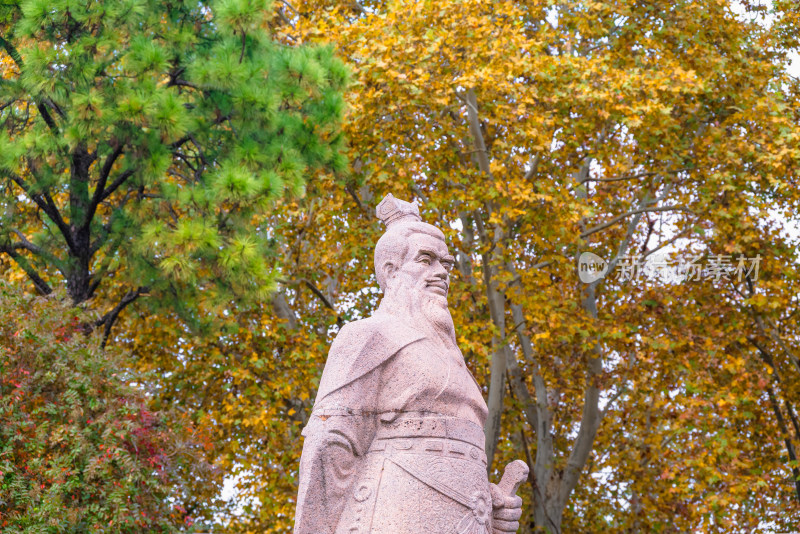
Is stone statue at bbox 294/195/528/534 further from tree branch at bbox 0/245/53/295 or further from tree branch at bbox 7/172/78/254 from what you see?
tree branch at bbox 0/245/53/295

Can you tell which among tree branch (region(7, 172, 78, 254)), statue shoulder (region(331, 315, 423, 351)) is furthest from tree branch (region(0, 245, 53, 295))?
statue shoulder (region(331, 315, 423, 351))

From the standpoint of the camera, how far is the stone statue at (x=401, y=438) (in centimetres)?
425

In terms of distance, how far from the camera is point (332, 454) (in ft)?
14.1

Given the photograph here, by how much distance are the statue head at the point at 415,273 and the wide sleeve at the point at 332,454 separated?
0.55 meters

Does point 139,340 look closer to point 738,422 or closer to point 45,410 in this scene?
point 45,410

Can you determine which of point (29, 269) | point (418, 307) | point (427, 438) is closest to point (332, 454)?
point (427, 438)

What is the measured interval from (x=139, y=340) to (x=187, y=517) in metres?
4.58

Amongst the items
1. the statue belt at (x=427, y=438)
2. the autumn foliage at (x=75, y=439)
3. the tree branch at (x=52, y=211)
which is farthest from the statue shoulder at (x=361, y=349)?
the tree branch at (x=52, y=211)

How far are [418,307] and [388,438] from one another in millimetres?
740

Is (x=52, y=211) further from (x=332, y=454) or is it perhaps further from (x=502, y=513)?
(x=502, y=513)

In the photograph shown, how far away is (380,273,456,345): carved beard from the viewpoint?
15.8 ft

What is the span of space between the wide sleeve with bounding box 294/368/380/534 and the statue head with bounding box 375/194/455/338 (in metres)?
0.55

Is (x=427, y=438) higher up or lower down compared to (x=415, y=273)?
lower down

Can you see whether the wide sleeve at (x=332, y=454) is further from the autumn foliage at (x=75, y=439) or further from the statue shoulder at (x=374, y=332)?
the autumn foliage at (x=75, y=439)
